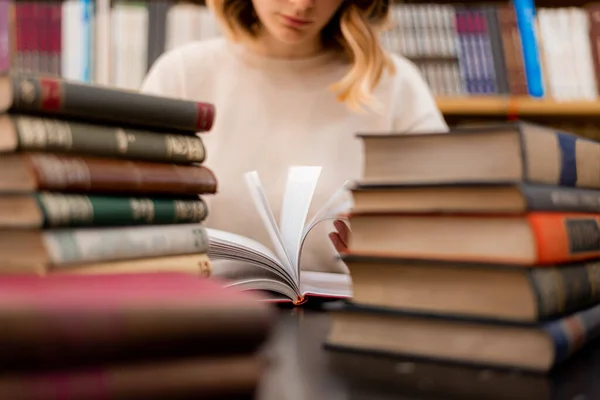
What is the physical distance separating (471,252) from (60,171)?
1.00ft

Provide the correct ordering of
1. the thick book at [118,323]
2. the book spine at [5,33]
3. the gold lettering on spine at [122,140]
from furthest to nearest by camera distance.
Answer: the book spine at [5,33] < the gold lettering on spine at [122,140] < the thick book at [118,323]

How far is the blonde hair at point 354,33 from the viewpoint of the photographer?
1381 mm

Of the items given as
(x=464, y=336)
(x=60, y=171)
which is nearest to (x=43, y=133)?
(x=60, y=171)

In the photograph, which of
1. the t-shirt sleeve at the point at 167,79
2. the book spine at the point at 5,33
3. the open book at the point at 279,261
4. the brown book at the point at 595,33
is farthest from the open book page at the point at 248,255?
the brown book at the point at 595,33

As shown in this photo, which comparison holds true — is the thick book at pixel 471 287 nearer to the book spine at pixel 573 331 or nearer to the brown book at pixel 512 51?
the book spine at pixel 573 331

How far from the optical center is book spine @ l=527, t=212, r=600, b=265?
46cm

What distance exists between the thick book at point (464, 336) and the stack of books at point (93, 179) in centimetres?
17

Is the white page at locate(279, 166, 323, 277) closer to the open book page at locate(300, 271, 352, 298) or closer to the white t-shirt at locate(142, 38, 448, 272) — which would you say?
the open book page at locate(300, 271, 352, 298)

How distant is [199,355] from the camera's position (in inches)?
12.3

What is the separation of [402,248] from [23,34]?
160cm

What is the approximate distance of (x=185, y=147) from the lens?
0.59m

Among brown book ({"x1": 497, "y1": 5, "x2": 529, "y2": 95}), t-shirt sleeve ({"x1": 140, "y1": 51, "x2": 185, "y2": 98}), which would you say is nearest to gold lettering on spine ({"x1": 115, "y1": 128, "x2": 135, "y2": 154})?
t-shirt sleeve ({"x1": 140, "y1": 51, "x2": 185, "y2": 98})

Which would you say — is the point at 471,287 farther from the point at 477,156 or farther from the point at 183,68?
the point at 183,68

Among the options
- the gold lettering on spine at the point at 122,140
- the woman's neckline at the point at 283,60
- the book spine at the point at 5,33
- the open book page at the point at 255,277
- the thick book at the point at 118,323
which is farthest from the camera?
the book spine at the point at 5,33
